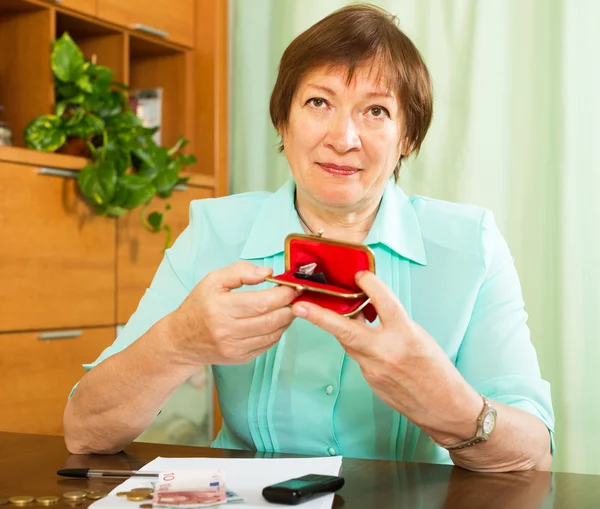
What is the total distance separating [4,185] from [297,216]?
1283 mm

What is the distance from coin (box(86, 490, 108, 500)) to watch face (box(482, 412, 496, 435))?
49cm

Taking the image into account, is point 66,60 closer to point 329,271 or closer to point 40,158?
point 40,158

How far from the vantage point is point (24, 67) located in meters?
2.72

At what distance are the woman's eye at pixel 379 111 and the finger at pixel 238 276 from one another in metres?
0.51

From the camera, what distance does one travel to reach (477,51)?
Result: 2.84 meters

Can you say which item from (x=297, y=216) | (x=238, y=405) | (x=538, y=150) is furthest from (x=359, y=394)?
(x=538, y=150)

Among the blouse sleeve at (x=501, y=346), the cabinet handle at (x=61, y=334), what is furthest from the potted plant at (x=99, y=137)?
the blouse sleeve at (x=501, y=346)

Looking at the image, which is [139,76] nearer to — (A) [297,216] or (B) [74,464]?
(A) [297,216]

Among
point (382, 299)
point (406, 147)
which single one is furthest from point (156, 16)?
point (382, 299)

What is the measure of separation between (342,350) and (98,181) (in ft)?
4.88

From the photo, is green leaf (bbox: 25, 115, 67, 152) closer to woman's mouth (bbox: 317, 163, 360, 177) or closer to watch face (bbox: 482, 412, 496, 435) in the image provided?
woman's mouth (bbox: 317, 163, 360, 177)

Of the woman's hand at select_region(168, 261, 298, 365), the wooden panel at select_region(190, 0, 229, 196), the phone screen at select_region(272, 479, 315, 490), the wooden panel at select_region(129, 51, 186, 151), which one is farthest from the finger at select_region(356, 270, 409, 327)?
the wooden panel at select_region(129, 51, 186, 151)

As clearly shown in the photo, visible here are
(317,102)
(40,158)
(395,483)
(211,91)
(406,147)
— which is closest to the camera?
(395,483)

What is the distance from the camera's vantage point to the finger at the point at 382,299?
931 mm
